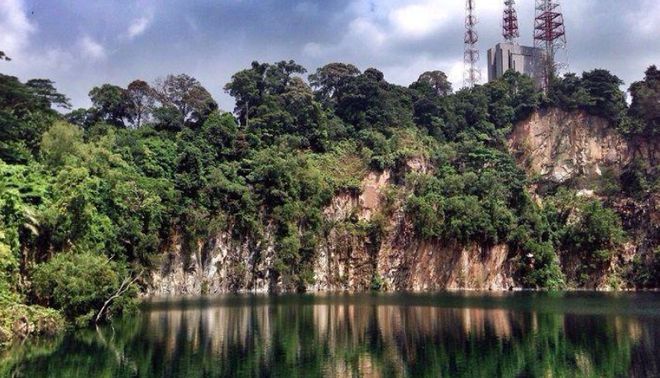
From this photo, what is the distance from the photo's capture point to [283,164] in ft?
200

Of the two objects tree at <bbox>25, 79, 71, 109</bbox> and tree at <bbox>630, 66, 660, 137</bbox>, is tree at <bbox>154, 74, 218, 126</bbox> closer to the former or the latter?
tree at <bbox>25, 79, 71, 109</bbox>

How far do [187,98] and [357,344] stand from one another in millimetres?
53642

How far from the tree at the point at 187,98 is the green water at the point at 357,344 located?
3745cm

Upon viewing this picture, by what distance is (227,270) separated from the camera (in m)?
58.0

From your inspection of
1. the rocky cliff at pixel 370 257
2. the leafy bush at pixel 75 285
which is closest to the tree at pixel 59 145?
the rocky cliff at pixel 370 257

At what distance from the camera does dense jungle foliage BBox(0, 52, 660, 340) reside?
130ft

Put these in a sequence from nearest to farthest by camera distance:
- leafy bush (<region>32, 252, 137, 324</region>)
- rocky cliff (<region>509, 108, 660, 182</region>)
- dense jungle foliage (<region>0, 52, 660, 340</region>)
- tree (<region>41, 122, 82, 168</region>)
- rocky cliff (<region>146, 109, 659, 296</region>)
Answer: leafy bush (<region>32, 252, 137, 324</region>) < dense jungle foliage (<region>0, 52, 660, 340</region>) < tree (<region>41, 122, 82, 168</region>) < rocky cliff (<region>146, 109, 659, 296</region>) < rocky cliff (<region>509, 108, 660, 182</region>)

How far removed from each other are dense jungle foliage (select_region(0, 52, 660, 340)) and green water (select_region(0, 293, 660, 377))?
623 cm

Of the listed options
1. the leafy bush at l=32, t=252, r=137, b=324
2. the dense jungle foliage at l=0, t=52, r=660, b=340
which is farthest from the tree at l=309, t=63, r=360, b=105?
the leafy bush at l=32, t=252, r=137, b=324

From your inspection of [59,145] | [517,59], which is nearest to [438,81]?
[517,59]

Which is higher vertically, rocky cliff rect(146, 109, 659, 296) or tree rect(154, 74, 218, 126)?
tree rect(154, 74, 218, 126)

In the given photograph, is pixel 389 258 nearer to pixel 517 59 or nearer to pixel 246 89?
pixel 246 89

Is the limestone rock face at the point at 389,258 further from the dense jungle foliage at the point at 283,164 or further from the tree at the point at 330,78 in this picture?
the tree at the point at 330,78

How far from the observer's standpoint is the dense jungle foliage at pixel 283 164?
39.5m
